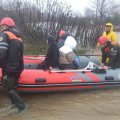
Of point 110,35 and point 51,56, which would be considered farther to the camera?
point 110,35

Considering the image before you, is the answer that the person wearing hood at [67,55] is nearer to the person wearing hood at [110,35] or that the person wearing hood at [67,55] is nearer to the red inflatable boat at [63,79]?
the red inflatable boat at [63,79]

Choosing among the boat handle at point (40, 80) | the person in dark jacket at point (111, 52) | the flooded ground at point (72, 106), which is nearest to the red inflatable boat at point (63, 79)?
the boat handle at point (40, 80)

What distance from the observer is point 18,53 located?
19.4 ft

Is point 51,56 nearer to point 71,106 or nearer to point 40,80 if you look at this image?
point 40,80

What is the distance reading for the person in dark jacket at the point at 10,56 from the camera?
5.83 metres

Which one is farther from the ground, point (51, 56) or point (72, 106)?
point (51, 56)

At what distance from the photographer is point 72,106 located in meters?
6.67

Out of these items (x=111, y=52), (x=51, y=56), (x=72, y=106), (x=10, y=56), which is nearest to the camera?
(x=10, y=56)

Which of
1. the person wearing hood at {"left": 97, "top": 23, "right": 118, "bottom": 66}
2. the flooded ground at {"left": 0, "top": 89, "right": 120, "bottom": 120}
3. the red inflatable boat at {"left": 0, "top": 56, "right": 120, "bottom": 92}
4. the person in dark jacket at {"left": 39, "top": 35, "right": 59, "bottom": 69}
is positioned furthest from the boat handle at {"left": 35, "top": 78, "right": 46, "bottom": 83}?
the person wearing hood at {"left": 97, "top": 23, "right": 118, "bottom": 66}

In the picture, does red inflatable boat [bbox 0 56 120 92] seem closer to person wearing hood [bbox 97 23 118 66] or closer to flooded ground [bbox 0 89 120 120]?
flooded ground [bbox 0 89 120 120]

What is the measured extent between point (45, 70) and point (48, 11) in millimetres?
7063

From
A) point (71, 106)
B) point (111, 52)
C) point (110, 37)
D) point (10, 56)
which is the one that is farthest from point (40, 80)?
point (110, 37)

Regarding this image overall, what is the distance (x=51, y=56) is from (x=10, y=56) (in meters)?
1.98

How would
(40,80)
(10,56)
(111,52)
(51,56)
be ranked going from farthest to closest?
(111,52) → (51,56) → (40,80) → (10,56)
